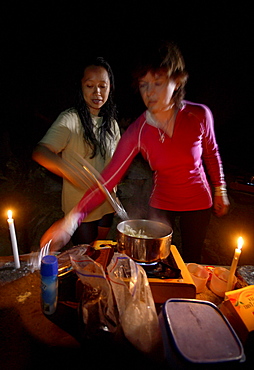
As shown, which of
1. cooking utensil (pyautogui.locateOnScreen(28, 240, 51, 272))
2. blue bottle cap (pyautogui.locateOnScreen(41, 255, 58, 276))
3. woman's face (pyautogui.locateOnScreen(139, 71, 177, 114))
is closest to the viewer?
blue bottle cap (pyautogui.locateOnScreen(41, 255, 58, 276))

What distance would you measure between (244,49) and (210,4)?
1.45m

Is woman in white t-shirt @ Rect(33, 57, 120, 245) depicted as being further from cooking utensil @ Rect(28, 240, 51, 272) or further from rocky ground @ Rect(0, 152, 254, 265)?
rocky ground @ Rect(0, 152, 254, 265)

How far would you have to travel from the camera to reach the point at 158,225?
59.0 inches

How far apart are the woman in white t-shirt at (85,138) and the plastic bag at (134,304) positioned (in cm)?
105

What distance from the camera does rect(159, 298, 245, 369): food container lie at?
0.79 meters

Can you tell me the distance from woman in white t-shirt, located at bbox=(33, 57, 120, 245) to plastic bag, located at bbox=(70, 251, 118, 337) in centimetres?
102

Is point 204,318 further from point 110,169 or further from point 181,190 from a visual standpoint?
point 110,169

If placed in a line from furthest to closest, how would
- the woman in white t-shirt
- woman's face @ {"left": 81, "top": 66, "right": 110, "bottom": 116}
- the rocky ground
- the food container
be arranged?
1. the rocky ground
2. woman's face @ {"left": 81, "top": 66, "right": 110, "bottom": 116}
3. the woman in white t-shirt
4. the food container

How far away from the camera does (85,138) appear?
2.18 m

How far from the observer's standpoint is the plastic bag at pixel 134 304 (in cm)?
95

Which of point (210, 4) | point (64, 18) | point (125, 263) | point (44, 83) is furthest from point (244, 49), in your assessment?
point (125, 263)

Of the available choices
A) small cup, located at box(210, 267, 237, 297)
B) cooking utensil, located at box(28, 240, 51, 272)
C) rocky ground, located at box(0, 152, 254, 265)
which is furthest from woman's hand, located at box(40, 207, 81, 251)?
rocky ground, located at box(0, 152, 254, 265)

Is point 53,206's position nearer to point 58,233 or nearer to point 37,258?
point 37,258

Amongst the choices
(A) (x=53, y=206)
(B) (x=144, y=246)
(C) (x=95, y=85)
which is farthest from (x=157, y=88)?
(A) (x=53, y=206)
